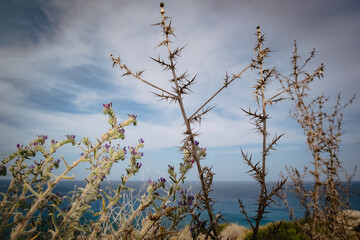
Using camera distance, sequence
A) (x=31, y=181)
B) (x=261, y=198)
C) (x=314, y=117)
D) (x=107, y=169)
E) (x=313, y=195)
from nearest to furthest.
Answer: (x=261, y=198) < (x=107, y=169) < (x=31, y=181) < (x=313, y=195) < (x=314, y=117)

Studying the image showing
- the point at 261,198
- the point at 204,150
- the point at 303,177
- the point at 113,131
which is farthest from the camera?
the point at 303,177

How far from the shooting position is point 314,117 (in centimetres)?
365

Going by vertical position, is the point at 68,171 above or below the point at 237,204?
above

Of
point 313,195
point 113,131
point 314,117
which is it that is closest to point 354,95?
point 314,117

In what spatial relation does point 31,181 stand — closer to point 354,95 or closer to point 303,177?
point 303,177

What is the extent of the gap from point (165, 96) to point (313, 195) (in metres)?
2.99

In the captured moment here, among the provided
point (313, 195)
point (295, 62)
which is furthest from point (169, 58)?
→ point (313, 195)

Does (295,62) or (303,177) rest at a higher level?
(295,62)

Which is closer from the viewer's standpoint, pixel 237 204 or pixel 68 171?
pixel 68 171

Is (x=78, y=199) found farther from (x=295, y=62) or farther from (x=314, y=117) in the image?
(x=314, y=117)

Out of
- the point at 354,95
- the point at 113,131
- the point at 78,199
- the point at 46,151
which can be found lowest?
the point at 78,199

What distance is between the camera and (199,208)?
133 cm

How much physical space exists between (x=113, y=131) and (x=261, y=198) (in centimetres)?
152

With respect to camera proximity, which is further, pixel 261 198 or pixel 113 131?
pixel 113 131
